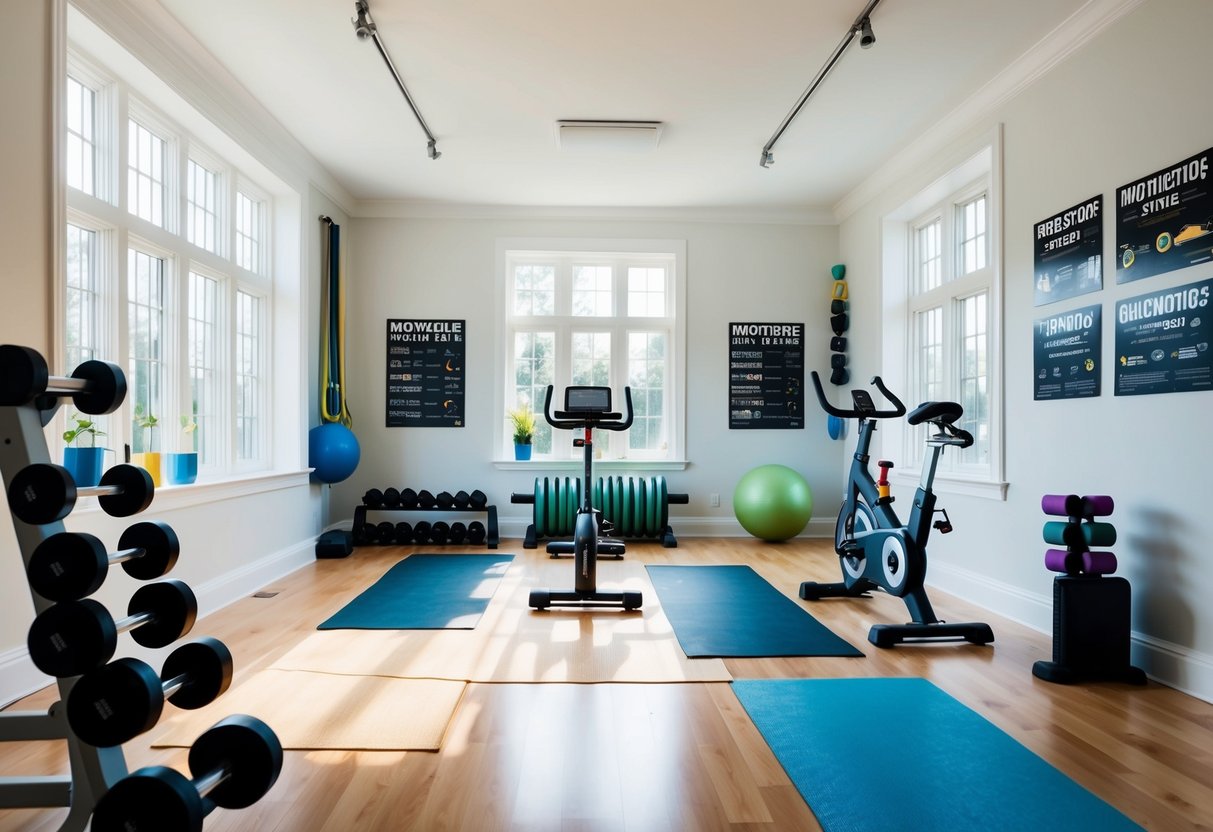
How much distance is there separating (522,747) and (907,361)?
4410 millimetres

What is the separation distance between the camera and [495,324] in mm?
6367

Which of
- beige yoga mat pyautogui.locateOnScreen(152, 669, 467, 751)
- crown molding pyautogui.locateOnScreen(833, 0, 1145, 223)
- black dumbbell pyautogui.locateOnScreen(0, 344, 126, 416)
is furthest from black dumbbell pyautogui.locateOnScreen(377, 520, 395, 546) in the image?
crown molding pyautogui.locateOnScreen(833, 0, 1145, 223)

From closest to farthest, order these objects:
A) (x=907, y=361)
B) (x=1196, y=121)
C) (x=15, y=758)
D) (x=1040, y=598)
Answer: (x=15, y=758)
(x=1196, y=121)
(x=1040, y=598)
(x=907, y=361)

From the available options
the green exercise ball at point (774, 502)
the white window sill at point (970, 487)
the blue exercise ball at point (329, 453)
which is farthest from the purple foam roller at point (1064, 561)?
the blue exercise ball at point (329, 453)

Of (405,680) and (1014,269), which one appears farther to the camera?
(1014,269)

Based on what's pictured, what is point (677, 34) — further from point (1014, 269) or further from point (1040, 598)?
point (1040, 598)

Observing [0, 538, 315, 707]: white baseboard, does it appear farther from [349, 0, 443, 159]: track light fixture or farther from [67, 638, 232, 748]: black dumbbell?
[349, 0, 443, 159]: track light fixture

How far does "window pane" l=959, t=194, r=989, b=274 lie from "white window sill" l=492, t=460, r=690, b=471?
2.82 m

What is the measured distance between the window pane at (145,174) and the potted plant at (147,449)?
39.9 inches

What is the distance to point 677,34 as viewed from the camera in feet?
11.6

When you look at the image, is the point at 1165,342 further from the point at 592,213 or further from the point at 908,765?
the point at 592,213

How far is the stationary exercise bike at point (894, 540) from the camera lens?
3266 millimetres

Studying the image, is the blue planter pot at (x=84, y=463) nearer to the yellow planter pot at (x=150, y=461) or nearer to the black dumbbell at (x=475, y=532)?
the yellow planter pot at (x=150, y=461)

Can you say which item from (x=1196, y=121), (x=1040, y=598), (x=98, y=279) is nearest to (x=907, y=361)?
(x=1040, y=598)
